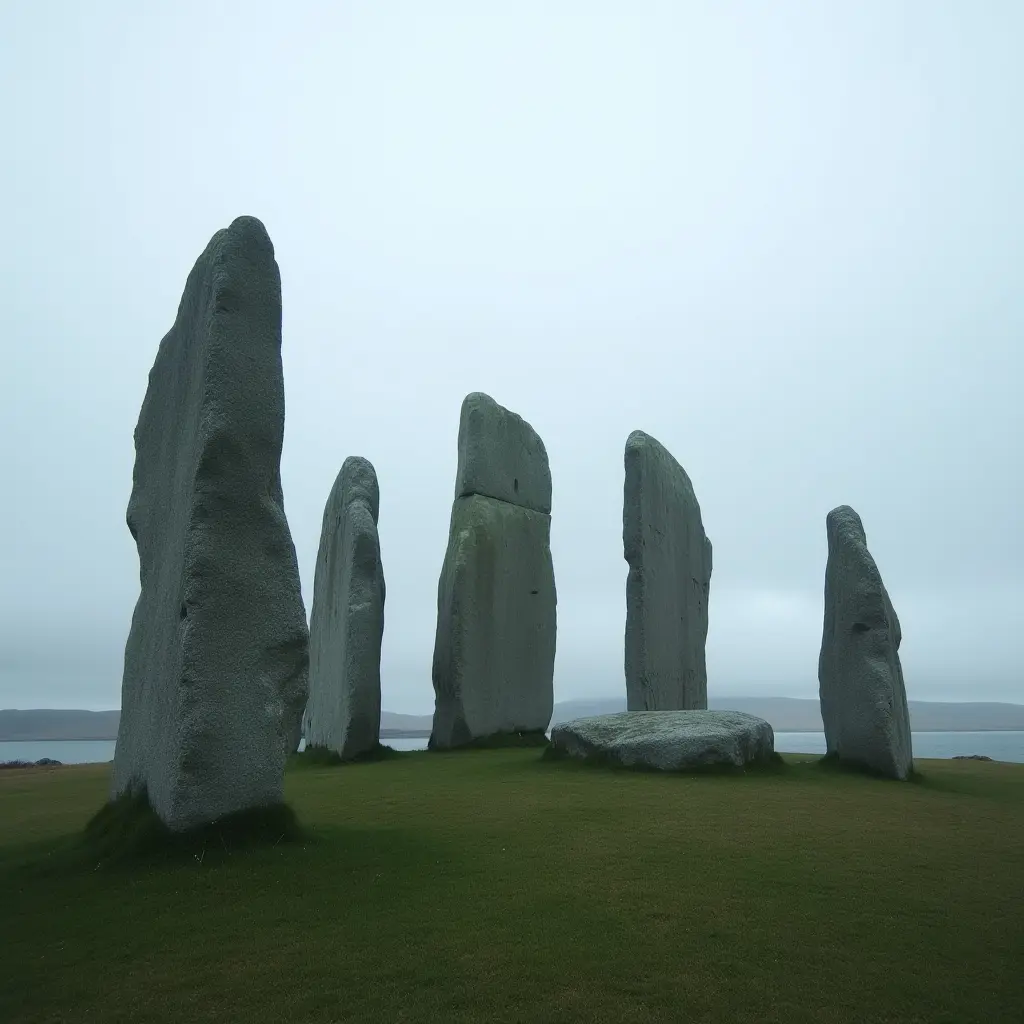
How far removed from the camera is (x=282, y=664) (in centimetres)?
495

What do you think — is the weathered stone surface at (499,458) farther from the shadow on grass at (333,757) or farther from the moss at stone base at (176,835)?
the moss at stone base at (176,835)

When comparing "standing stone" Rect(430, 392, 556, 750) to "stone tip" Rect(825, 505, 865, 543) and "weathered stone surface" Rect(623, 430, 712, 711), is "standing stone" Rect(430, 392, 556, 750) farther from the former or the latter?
"stone tip" Rect(825, 505, 865, 543)

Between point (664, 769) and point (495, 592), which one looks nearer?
point (664, 769)

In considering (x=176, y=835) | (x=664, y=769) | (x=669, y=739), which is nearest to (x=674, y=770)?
(x=664, y=769)

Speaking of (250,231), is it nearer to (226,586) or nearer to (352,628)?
(226,586)

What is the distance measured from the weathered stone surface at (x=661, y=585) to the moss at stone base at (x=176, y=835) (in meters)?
6.91

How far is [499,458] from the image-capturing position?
524 inches

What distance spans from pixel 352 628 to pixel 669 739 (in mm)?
3977

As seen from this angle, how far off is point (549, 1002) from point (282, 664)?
270 cm

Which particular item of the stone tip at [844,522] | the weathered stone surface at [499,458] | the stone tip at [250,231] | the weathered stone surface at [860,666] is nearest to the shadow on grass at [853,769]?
the weathered stone surface at [860,666]

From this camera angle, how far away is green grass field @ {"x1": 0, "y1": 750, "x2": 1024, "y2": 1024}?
285cm

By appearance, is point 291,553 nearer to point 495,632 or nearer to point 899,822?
point 899,822

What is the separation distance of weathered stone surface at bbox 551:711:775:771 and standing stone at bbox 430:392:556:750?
2.86m

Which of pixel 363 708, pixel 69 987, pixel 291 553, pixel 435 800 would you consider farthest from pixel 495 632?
pixel 69 987
